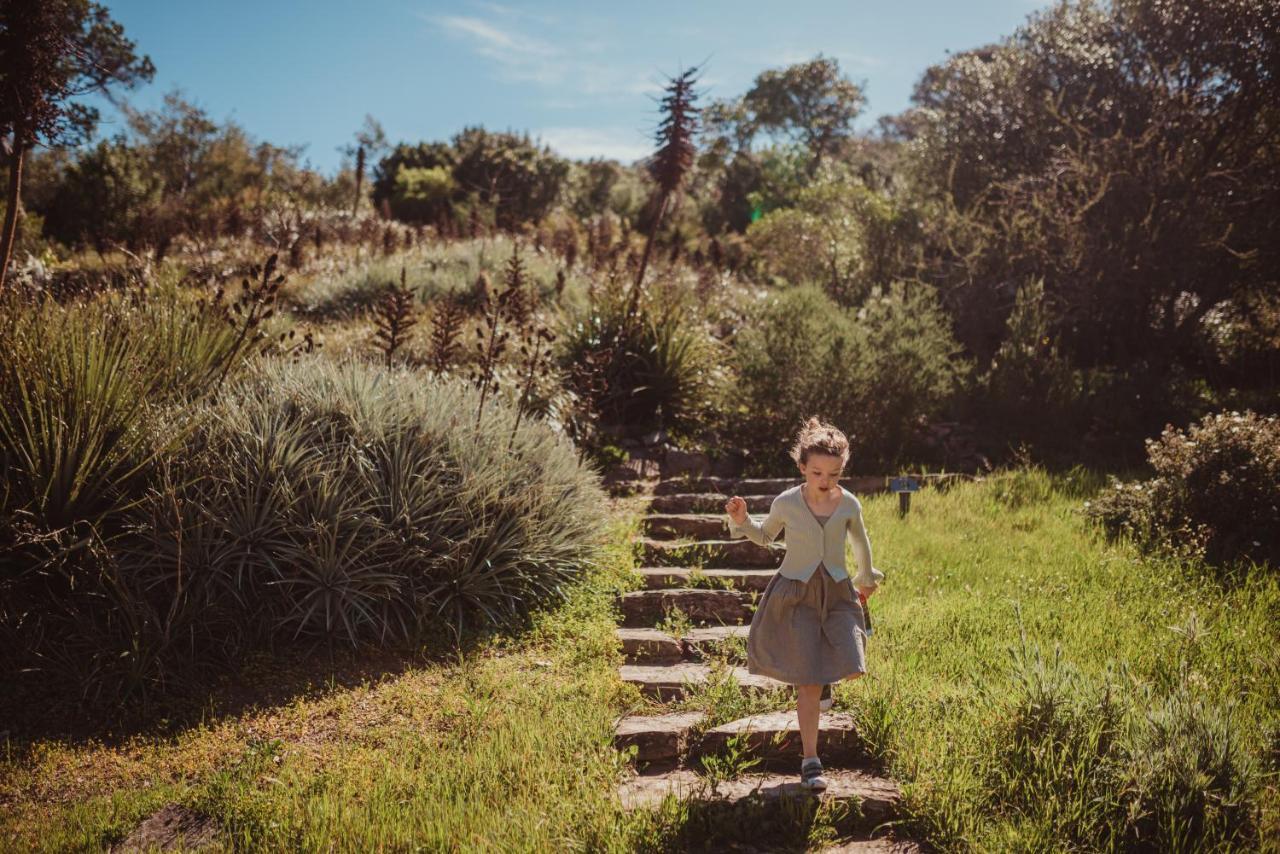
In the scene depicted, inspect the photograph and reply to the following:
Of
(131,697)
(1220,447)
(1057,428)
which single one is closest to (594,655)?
(131,697)

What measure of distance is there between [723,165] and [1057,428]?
23.9 meters

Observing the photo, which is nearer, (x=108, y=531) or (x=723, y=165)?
(x=108, y=531)

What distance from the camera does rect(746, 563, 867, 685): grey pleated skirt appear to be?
3.60 meters

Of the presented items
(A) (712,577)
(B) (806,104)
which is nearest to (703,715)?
(A) (712,577)

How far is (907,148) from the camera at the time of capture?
15438mm

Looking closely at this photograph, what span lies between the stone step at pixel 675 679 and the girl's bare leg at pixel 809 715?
0.84m

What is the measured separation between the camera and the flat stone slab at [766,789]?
135 inches

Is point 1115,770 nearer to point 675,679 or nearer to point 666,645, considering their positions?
point 675,679

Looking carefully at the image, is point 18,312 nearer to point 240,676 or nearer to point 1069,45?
point 240,676

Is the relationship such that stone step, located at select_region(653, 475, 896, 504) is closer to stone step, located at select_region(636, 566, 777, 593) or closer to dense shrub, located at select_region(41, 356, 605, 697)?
stone step, located at select_region(636, 566, 777, 593)

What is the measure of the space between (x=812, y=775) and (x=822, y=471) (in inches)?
53.0

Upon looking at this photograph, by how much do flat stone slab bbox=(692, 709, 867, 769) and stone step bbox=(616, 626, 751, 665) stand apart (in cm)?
100

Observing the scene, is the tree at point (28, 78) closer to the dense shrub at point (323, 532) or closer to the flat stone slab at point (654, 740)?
the dense shrub at point (323, 532)

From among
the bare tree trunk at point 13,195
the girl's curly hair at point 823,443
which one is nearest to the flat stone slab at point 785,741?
the girl's curly hair at point 823,443
